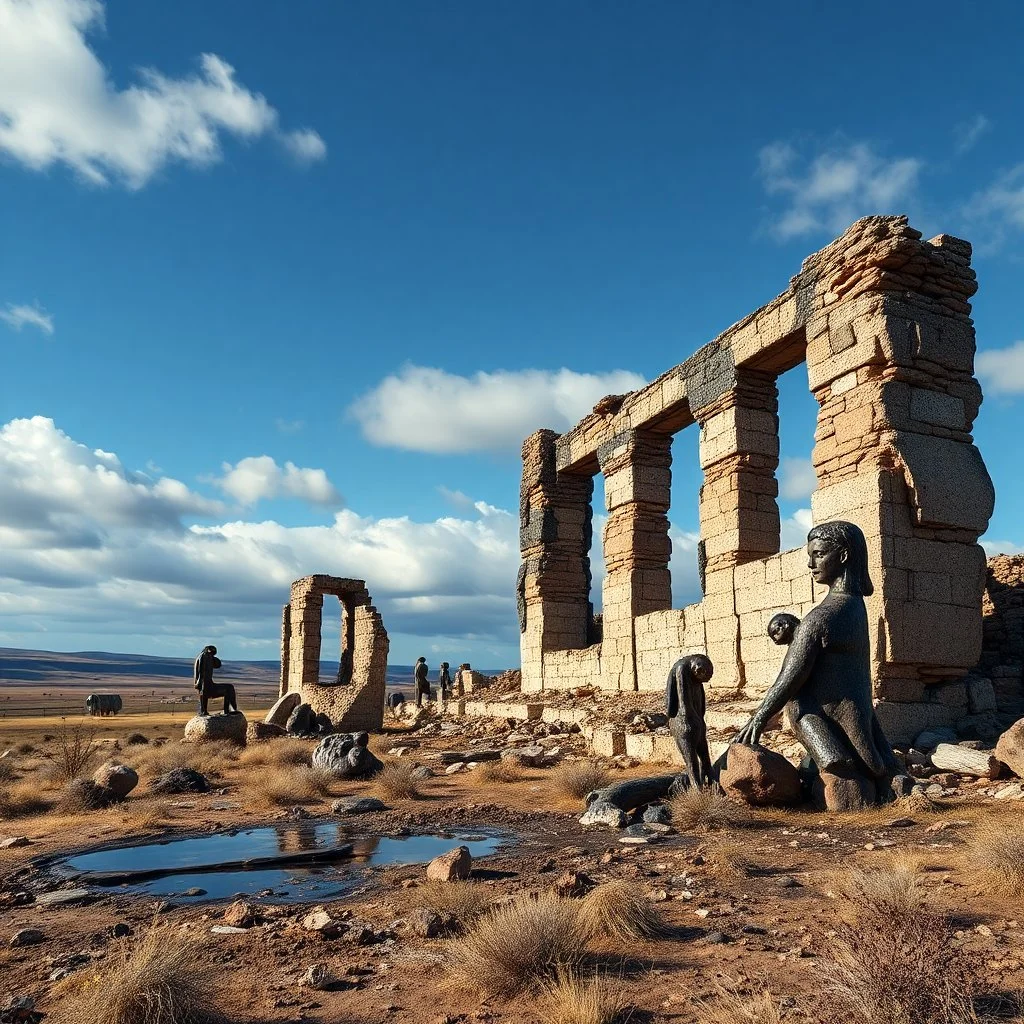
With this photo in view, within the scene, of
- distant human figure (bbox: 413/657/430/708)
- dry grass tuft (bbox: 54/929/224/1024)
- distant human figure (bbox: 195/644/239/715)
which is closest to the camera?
dry grass tuft (bbox: 54/929/224/1024)

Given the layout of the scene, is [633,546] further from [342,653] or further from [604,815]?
[342,653]

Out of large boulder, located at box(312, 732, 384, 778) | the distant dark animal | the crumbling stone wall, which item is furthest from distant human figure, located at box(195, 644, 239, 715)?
the distant dark animal

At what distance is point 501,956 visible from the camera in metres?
3.61

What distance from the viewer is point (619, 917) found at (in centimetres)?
413

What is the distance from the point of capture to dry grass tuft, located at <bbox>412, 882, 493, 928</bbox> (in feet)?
14.8

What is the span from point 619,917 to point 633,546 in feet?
41.2

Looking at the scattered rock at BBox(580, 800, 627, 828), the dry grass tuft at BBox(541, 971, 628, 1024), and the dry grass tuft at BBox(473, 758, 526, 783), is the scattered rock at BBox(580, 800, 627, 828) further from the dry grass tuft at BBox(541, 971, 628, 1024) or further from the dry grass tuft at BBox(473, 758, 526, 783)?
the dry grass tuft at BBox(541, 971, 628, 1024)

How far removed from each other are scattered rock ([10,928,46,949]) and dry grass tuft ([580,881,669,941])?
112 inches

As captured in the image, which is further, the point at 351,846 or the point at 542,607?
the point at 542,607

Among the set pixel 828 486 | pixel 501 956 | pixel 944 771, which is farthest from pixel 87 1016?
pixel 828 486

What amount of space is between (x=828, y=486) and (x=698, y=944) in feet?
27.4

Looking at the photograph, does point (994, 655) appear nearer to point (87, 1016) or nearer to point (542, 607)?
point (542, 607)

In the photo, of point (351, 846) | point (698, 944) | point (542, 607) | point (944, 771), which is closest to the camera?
point (698, 944)

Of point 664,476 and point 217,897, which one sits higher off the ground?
point 664,476
